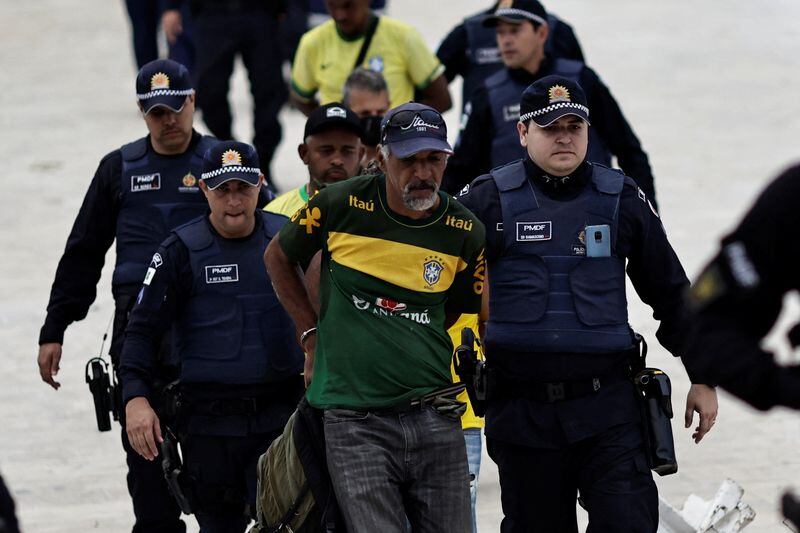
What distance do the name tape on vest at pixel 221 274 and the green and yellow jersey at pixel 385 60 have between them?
11.5ft

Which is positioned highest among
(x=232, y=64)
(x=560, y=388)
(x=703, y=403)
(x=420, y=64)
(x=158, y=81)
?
(x=232, y=64)

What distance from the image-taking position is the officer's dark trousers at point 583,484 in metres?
6.15

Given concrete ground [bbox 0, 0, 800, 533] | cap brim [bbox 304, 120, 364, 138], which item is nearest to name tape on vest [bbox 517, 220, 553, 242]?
concrete ground [bbox 0, 0, 800, 533]

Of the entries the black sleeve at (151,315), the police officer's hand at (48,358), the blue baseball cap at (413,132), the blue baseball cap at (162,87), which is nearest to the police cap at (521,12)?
the blue baseball cap at (162,87)

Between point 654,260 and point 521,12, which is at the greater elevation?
point 521,12

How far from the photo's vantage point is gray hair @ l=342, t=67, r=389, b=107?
877cm

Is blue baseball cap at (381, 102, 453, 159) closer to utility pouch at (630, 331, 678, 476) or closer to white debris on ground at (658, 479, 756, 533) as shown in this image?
utility pouch at (630, 331, 678, 476)

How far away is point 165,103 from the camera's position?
7453mm

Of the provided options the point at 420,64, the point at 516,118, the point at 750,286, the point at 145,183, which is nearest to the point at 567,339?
the point at 145,183

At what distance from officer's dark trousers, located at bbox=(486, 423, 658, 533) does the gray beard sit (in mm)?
1079

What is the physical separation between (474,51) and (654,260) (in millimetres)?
4318

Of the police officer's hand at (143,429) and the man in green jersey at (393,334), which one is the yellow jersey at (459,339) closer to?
the man in green jersey at (393,334)

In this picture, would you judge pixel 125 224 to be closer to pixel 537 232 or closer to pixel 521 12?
pixel 537 232

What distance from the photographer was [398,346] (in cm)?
572
